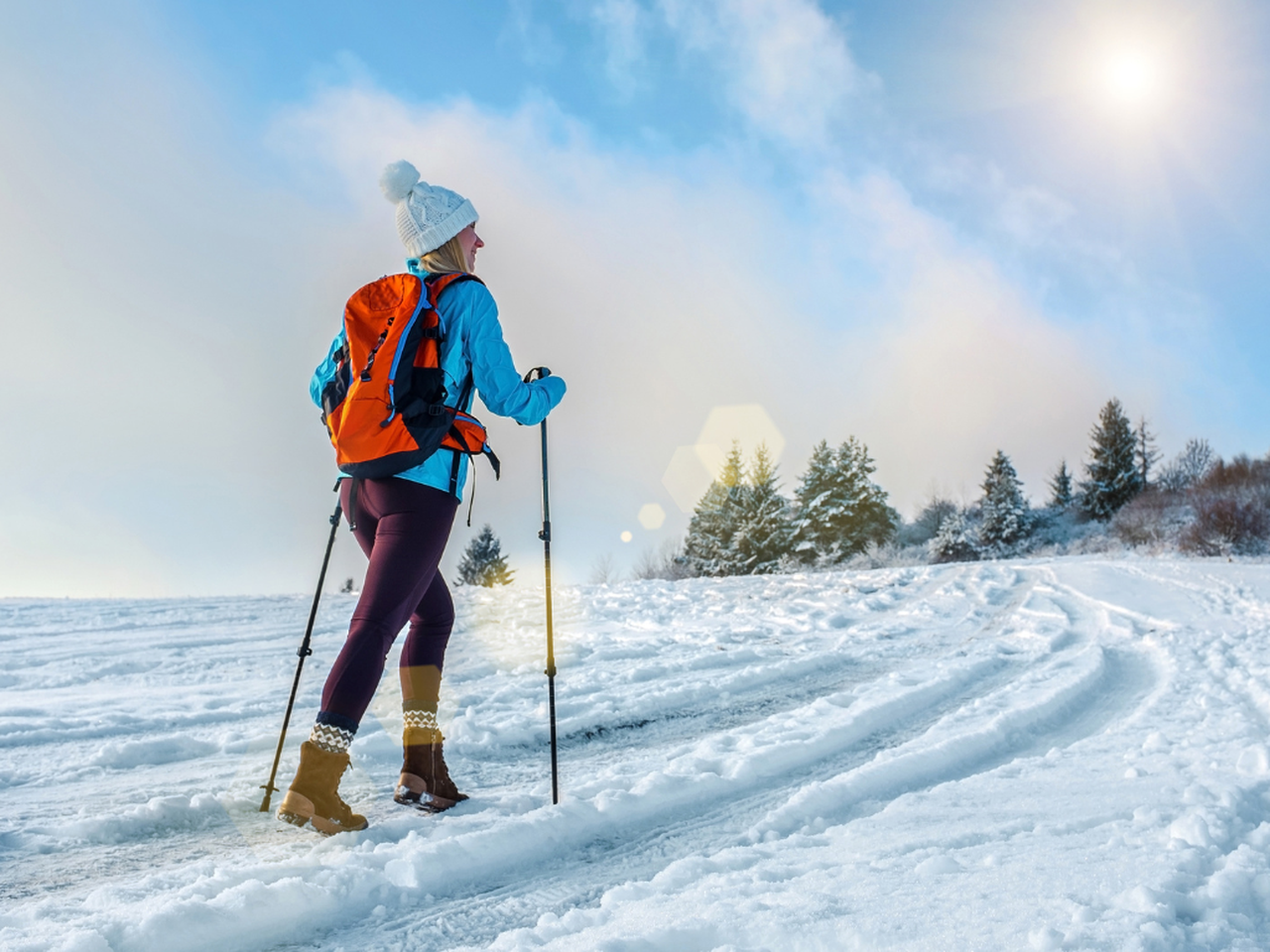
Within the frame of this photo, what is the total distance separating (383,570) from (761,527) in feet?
94.8

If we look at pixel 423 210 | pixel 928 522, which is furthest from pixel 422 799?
pixel 928 522

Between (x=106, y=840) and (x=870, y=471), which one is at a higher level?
(x=870, y=471)

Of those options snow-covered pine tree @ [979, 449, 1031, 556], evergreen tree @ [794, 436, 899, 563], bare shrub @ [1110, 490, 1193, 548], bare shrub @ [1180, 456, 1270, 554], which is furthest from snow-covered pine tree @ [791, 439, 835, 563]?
bare shrub @ [1180, 456, 1270, 554]

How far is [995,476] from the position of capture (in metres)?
35.9

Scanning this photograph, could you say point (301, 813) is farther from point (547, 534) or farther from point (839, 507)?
point (839, 507)

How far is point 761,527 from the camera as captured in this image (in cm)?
3030

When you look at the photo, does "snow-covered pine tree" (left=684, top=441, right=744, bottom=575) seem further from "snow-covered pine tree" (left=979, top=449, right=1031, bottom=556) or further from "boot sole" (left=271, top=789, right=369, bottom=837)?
"boot sole" (left=271, top=789, right=369, bottom=837)

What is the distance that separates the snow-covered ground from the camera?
1.52 m

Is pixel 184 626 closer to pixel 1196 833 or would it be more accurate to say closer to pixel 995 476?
pixel 1196 833

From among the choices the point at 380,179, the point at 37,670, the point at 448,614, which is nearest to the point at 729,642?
the point at 448,614

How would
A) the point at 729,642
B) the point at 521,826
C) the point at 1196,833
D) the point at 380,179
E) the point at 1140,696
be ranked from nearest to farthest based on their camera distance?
1. the point at 1196,833
2. the point at 521,826
3. the point at 380,179
4. the point at 1140,696
5. the point at 729,642

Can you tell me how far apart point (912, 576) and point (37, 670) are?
33.9 ft

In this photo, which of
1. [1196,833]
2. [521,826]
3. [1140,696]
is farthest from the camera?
[1140,696]

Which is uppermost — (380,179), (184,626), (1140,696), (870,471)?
(870,471)
